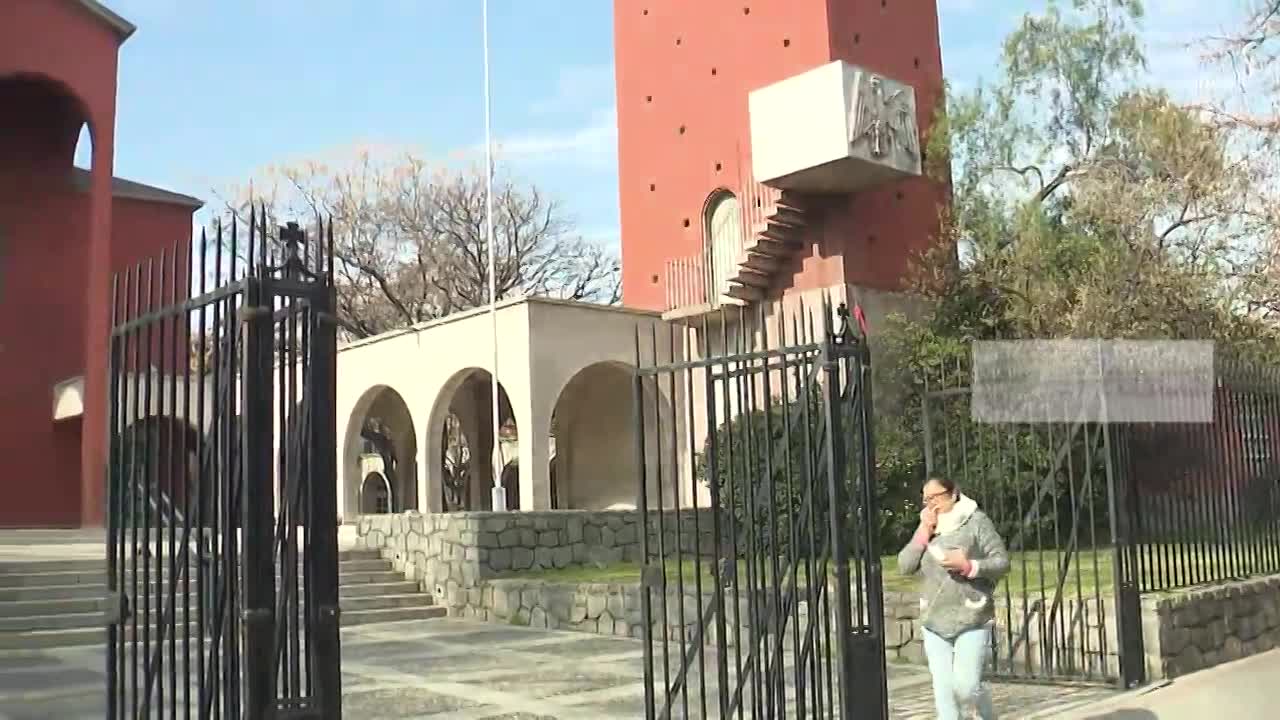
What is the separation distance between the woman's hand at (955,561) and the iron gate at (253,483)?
3404 millimetres

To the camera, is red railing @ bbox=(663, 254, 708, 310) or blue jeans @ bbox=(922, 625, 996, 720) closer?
blue jeans @ bbox=(922, 625, 996, 720)

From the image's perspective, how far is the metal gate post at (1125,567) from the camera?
29.3ft

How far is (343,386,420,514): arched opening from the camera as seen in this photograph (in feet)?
82.6

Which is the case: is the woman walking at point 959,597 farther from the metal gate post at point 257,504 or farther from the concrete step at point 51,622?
the concrete step at point 51,622

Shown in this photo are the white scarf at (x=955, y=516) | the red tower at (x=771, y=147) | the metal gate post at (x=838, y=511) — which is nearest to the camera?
the metal gate post at (x=838, y=511)

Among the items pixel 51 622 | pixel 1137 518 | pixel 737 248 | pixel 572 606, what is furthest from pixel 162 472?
pixel 737 248

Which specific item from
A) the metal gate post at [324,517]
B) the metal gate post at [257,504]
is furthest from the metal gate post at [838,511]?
the metal gate post at [257,504]

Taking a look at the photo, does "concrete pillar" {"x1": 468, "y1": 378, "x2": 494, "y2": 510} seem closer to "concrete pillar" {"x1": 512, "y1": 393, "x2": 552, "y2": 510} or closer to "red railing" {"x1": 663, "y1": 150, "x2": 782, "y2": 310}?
"red railing" {"x1": 663, "y1": 150, "x2": 782, "y2": 310}

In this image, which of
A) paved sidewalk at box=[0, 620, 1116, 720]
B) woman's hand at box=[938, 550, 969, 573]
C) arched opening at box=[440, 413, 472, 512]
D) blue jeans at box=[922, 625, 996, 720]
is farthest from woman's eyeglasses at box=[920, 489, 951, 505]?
arched opening at box=[440, 413, 472, 512]

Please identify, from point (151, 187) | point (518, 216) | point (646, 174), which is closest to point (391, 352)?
point (646, 174)

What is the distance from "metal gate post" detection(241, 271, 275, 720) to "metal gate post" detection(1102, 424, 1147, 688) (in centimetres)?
665

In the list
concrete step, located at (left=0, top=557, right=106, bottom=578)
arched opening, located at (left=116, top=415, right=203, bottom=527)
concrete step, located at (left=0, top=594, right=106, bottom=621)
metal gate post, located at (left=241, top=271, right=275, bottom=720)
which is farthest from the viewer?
concrete step, located at (left=0, top=557, right=106, bottom=578)

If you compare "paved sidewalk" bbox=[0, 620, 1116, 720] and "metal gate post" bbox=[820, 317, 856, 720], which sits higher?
"metal gate post" bbox=[820, 317, 856, 720]

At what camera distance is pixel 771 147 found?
68.8 ft
